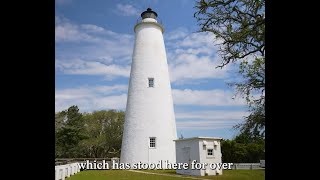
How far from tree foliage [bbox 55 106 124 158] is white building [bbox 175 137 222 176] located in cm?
210

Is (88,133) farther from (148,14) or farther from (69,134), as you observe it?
(148,14)

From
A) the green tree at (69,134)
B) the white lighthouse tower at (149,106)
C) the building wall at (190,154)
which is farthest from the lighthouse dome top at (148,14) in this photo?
the building wall at (190,154)

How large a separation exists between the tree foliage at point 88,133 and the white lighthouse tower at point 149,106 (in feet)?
2.48

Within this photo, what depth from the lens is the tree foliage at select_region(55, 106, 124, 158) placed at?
18.8 ft

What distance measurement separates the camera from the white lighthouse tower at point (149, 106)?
6953 mm

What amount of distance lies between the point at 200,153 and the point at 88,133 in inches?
138

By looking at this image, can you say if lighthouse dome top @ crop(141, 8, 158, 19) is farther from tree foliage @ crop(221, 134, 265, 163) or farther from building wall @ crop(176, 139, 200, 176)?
tree foliage @ crop(221, 134, 265, 163)

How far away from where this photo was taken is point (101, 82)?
301 cm

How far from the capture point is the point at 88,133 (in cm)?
755
